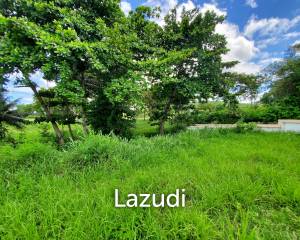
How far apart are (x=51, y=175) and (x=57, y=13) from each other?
182 inches

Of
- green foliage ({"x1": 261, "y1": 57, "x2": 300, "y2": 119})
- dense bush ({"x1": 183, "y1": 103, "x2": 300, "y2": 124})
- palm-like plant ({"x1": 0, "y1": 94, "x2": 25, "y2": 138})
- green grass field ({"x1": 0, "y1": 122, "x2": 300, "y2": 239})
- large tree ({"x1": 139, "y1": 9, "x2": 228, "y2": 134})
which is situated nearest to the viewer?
green grass field ({"x1": 0, "y1": 122, "x2": 300, "y2": 239})

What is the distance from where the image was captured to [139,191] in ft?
7.10

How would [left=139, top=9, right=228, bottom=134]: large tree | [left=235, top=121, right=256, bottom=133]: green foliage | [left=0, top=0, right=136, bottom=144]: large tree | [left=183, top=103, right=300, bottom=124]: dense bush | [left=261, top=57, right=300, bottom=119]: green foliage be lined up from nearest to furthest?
[left=0, top=0, right=136, bottom=144]: large tree < [left=235, top=121, right=256, bottom=133]: green foliage < [left=139, top=9, right=228, bottom=134]: large tree < [left=183, top=103, right=300, bottom=124]: dense bush < [left=261, top=57, right=300, bottom=119]: green foliage

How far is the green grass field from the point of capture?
156 centimetres

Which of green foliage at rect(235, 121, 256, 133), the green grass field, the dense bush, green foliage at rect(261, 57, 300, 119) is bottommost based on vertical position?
the green grass field

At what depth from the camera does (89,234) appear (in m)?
1.50

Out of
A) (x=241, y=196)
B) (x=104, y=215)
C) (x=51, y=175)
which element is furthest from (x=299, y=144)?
(x=51, y=175)

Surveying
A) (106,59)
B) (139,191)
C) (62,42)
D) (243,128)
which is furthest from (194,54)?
(139,191)

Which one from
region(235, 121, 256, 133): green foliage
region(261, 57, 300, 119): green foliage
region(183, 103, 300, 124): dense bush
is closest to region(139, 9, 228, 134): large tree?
region(235, 121, 256, 133): green foliage

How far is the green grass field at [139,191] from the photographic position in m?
1.56

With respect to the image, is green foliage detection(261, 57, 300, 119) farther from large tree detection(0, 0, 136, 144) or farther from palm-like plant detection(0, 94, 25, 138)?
palm-like plant detection(0, 94, 25, 138)

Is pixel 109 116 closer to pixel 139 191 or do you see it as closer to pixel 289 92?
pixel 139 191

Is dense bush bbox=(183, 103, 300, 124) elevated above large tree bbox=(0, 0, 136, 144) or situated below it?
below

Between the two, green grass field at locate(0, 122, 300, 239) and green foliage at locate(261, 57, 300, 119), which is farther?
green foliage at locate(261, 57, 300, 119)
